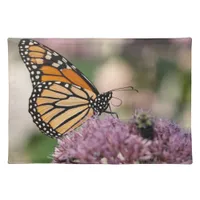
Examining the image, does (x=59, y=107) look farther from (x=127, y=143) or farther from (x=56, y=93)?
(x=127, y=143)

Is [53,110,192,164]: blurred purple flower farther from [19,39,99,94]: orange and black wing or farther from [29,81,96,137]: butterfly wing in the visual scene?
[19,39,99,94]: orange and black wing

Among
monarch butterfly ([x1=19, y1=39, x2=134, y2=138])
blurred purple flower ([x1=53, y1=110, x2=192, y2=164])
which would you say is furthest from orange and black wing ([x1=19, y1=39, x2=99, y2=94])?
blurred purple flower ([x1=53, y1=110, x2=192, y2=164])

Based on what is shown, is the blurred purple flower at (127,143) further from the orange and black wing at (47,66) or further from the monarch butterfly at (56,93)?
the orange and black wing at (47,66)

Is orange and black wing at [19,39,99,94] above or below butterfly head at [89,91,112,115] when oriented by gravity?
above

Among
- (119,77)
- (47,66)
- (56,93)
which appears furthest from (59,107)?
(119,77)

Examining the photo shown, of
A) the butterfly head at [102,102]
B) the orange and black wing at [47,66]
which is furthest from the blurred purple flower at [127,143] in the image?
the orange and black wing at [47,66]
